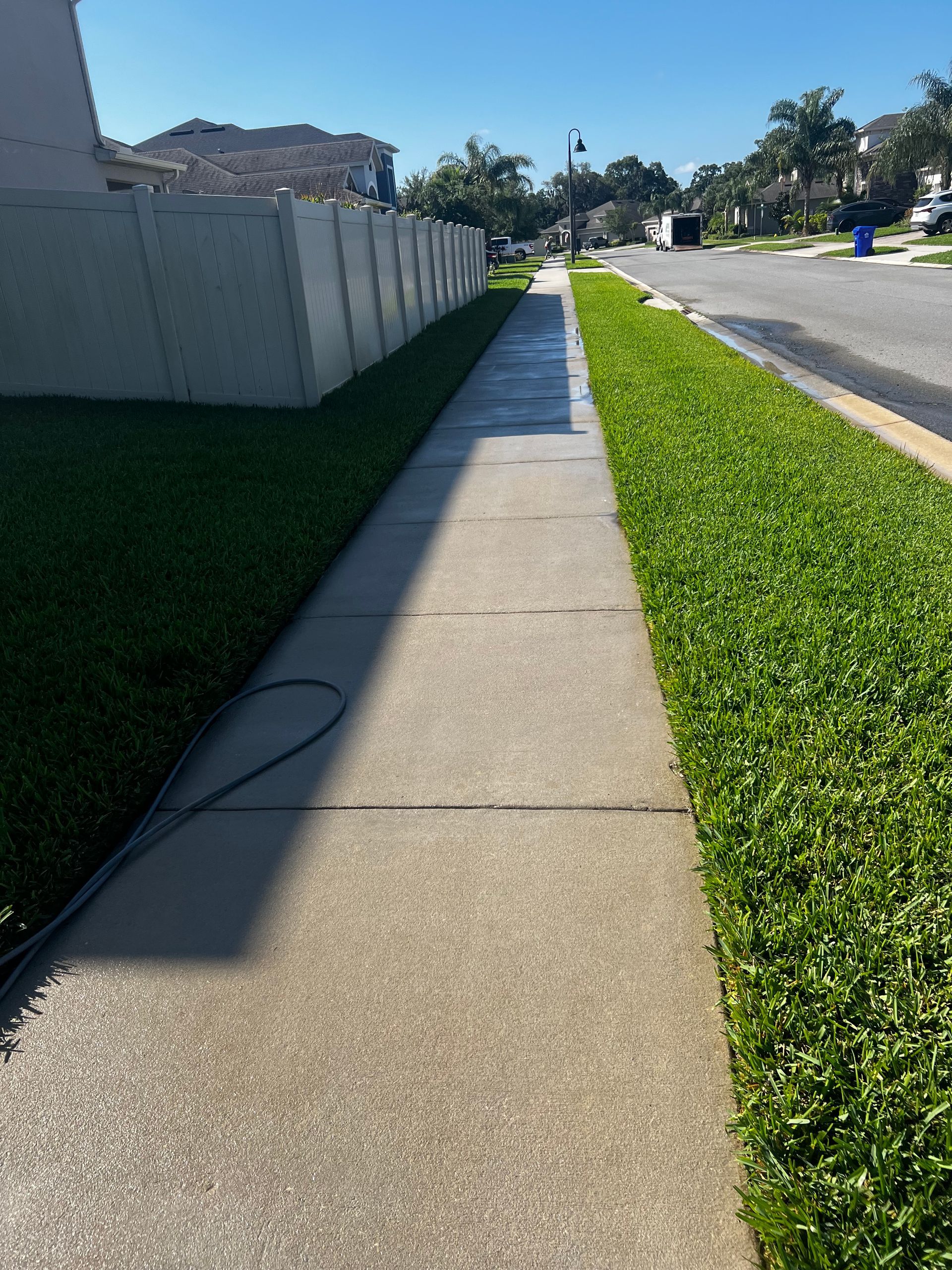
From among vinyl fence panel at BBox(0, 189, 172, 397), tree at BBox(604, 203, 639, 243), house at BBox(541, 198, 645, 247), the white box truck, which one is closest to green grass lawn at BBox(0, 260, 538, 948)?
vinyl fence panel at BBox(0, 189, 172, 397)

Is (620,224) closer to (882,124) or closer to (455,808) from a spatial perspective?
(882,124)

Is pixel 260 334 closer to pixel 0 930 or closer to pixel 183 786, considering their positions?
pixel 183 786

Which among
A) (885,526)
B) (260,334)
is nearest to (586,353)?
(260,334)

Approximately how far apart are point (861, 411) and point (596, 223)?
147 metres

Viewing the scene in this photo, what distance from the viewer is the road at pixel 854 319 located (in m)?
9.53

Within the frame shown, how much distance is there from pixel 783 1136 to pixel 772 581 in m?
2.91

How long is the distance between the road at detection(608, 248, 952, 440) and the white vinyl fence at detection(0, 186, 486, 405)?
603 centimetres

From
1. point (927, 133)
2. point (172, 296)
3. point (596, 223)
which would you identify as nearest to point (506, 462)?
point (172, 296)

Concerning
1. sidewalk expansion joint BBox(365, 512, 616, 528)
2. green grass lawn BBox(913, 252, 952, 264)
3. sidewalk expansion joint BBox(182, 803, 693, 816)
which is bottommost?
sidewalk expansion joint BBox(365, 512, 616, 528)

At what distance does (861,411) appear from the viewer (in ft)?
26.8

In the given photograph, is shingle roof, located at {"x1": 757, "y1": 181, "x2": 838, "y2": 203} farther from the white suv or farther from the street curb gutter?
the street curb gutter

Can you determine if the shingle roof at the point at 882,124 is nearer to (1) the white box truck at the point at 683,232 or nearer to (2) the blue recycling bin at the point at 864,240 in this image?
(1) the white box truck at the point at 683,232

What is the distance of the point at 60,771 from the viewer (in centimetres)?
307

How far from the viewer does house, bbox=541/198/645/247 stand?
425 ft
